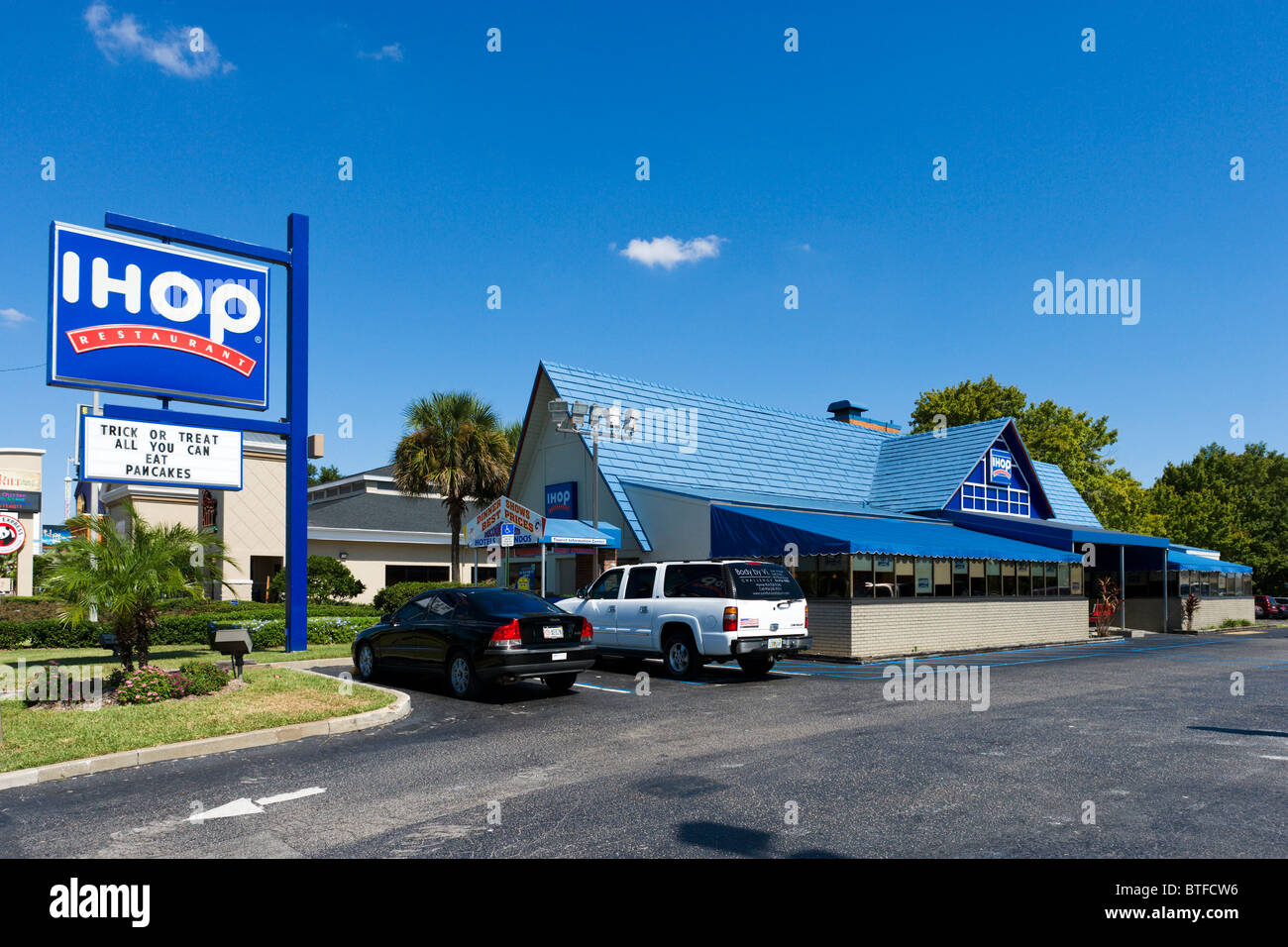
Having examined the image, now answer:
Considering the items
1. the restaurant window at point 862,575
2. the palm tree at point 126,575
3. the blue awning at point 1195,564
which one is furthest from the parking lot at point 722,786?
the blue awning at point 1195,564

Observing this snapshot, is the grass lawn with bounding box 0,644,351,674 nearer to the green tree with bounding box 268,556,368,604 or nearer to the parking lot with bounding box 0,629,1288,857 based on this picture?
the parking lot with bounding box 0,629,1288,857

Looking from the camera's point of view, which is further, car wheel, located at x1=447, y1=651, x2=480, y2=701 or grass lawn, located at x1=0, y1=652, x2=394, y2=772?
car wheel, located at x1=447, y1=651, x2=480, y2=701

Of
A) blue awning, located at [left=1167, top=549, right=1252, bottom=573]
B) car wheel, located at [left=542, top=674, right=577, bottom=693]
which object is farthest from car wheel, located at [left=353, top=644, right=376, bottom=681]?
blue awning, located at [left=1167, top=549, right=1252, bottom=573]

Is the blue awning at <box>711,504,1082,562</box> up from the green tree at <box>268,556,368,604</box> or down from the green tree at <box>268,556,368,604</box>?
up

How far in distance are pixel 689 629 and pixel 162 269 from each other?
11647 millimetres

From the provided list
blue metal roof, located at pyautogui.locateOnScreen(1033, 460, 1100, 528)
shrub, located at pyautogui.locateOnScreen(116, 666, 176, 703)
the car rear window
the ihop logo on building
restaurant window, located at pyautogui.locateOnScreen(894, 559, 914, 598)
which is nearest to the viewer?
shrub, located at pyautogui.locateOnScreen(116, 666, 176, 703)

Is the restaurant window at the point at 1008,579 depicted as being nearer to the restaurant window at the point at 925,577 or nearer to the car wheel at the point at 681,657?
the restaurant window at the point at 925,577

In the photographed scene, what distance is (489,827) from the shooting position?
6434 mm

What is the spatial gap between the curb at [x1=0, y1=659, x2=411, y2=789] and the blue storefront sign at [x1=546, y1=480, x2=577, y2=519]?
51.3ft

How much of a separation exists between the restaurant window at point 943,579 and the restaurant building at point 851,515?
0.18 feet

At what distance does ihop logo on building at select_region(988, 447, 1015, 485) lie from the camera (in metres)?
32.1

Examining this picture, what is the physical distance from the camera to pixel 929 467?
3275 cm

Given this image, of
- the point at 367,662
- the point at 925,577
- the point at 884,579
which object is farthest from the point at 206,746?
the point at 925,577

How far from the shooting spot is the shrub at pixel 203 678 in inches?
472
